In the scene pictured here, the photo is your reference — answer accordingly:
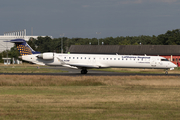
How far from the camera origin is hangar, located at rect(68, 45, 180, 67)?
222 ft

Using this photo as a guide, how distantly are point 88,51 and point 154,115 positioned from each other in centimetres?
6645

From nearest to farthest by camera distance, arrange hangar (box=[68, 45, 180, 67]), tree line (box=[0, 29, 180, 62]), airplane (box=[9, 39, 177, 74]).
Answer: airplane (box=[9, 39, 177, 74]) → hangar (box=[68, 45, 180, 67]) → tree line (box=[0, 29, 180, 62])

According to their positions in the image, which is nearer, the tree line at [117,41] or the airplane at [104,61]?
the airplane at [104,61]

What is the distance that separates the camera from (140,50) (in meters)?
71.7

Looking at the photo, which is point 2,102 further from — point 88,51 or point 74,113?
point 88,51

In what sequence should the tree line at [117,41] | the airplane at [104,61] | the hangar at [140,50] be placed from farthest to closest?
the tree line at [117,41] → the hangar at [140,50] → the airplane at [104,61]

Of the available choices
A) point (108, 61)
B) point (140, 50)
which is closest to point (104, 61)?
point (108, 61)

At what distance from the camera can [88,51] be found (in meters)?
76.1

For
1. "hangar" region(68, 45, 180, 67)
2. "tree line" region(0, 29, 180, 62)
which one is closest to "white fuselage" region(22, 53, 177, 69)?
"hangar" region(68, 45, 180, 67)

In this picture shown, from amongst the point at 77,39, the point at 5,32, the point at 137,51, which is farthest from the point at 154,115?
the point at 5,32

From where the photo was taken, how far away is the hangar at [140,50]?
67688 millimetres

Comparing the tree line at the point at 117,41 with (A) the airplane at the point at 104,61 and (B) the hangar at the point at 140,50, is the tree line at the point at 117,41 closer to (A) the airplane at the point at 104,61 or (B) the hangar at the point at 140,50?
(B) the hangar at the point at 140,50

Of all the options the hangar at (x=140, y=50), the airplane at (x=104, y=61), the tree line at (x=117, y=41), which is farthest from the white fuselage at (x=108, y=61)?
the tree line at (x=117, y=41)

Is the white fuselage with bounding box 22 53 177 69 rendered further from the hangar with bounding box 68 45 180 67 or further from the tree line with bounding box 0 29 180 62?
the tree line with bounding box 0 29 180 62
